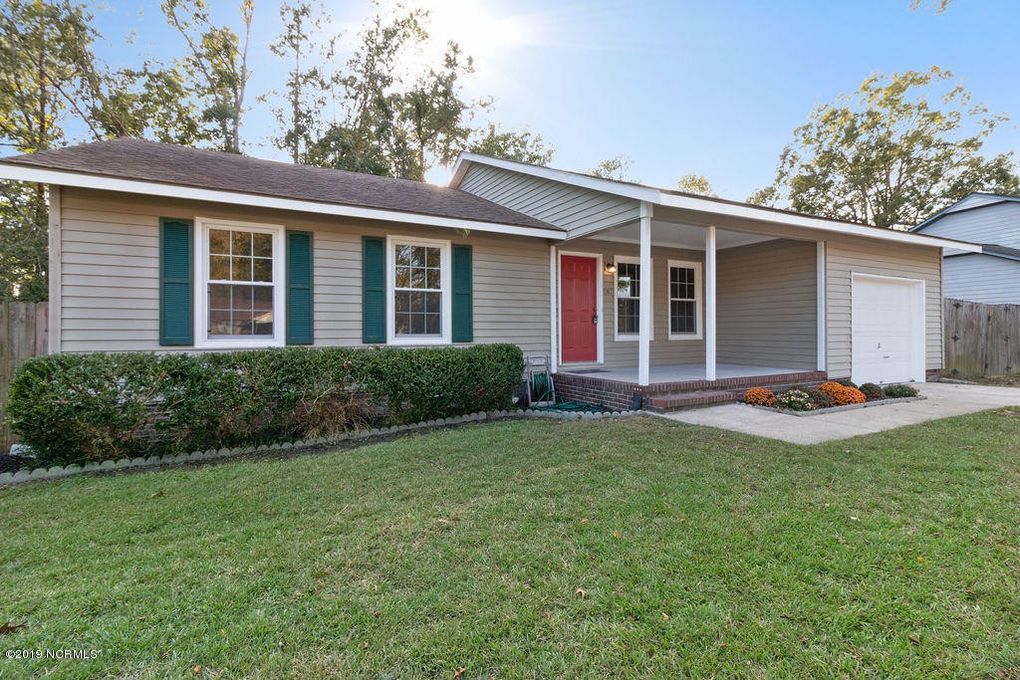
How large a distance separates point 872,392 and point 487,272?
679 centimetres

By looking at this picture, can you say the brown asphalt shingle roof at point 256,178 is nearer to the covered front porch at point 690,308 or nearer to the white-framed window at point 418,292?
the white-framed window at point 418,292

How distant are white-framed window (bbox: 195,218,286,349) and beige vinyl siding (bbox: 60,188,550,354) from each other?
0.74ft

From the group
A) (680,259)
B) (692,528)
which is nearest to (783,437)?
(692,528)

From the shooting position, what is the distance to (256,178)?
741 centimetres

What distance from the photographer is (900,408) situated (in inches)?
282

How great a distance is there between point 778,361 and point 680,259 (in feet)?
9.52

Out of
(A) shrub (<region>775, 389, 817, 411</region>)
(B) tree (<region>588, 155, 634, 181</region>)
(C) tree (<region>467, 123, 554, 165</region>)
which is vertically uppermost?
(B) tree (<region>588, 155, 634, 181</region>)

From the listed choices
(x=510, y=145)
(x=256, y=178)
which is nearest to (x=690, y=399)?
(x=256, y=178)

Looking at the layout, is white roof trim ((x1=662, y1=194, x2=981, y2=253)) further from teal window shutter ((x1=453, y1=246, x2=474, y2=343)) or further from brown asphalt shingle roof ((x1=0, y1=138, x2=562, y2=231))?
teal window shutter ((x1=453, y1=246, x2=474, y2=343))

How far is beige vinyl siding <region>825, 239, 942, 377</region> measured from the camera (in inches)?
344

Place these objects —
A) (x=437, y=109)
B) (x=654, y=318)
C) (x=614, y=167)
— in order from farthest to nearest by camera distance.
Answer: (x=614, y=167) → (x=437, y=109) → (x=654, y=318)

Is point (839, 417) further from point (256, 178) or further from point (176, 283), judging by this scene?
point (256, 178)

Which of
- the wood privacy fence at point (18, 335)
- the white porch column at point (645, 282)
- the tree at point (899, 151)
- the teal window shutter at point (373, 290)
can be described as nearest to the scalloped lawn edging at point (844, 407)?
the white porch column at point (645, 282)

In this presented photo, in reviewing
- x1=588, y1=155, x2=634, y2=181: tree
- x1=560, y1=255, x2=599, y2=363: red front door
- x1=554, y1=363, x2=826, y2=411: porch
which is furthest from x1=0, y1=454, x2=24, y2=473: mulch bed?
x1=588, y1=155, x2=634, y2=181: tree
